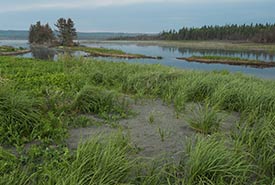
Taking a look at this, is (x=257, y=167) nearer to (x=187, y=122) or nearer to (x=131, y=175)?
(x=131, y=175)

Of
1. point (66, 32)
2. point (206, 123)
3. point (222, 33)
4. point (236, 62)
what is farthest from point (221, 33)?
point (206, 123)

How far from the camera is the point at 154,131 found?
414 cm

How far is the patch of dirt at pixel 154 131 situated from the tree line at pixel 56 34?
60.8 m

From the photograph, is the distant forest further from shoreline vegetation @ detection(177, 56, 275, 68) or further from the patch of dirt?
the patch of dirt

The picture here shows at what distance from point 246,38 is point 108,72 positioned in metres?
83.8

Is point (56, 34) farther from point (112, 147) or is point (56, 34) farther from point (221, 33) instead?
point (112, 147)

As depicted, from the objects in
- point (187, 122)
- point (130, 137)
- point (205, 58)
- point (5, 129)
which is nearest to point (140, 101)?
point (187, 122)

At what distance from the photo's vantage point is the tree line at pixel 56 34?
62.8 metres

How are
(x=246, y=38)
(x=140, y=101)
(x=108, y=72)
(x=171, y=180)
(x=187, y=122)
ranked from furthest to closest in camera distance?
(x=246, y=38) → (x=108, y=72) → (x=140, y=101) → (x=187, y=122) → (x=171, y=180)

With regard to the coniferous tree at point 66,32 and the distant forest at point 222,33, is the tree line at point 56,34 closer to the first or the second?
the coniferous tree at point 66,32

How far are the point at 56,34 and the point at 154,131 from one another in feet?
216

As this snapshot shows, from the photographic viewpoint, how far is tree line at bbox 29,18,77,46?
206 ft

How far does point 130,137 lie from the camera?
12.5 ft

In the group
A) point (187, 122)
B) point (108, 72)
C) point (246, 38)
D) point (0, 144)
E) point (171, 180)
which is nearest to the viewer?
point (171, 180)
